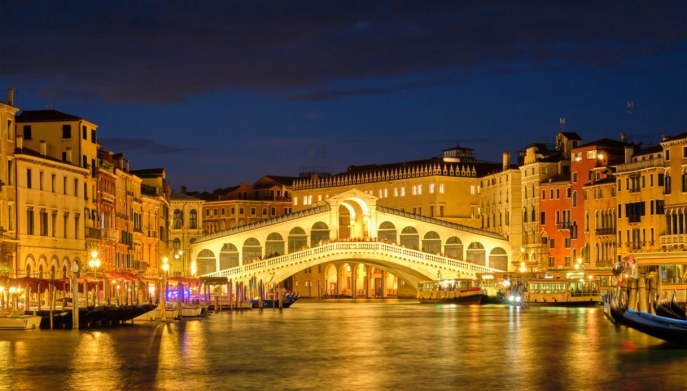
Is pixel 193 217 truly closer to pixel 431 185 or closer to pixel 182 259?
pixel 182 259

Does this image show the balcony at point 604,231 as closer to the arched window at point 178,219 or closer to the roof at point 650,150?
the roof at point 650,150

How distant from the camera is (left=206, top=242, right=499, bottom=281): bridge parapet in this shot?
275 ft

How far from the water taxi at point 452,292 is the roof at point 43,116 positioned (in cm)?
2741

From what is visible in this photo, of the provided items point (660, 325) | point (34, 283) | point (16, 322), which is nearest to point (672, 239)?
point (34, 283)

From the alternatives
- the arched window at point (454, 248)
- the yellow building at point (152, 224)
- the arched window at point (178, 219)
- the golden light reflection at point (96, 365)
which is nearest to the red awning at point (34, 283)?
the golden light reflection at point (96, 365)

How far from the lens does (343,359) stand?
2947 cm

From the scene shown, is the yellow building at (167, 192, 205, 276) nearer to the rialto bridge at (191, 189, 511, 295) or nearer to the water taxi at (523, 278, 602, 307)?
the rialto bridge at (191, 189, 511, 295)

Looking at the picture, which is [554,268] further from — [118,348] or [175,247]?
[118,348]

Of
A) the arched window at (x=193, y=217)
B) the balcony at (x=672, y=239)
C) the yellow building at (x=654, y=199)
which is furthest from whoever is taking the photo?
the arched window at (x=193, y=217)

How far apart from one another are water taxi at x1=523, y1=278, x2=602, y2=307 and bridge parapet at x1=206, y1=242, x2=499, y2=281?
31.8 feet

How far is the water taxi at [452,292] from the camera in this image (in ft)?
262

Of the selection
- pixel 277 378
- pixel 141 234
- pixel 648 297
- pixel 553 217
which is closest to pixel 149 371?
pixel 277 378

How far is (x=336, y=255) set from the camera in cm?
8494

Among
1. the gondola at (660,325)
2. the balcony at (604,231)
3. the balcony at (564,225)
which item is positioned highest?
the balcony at (564,225)
